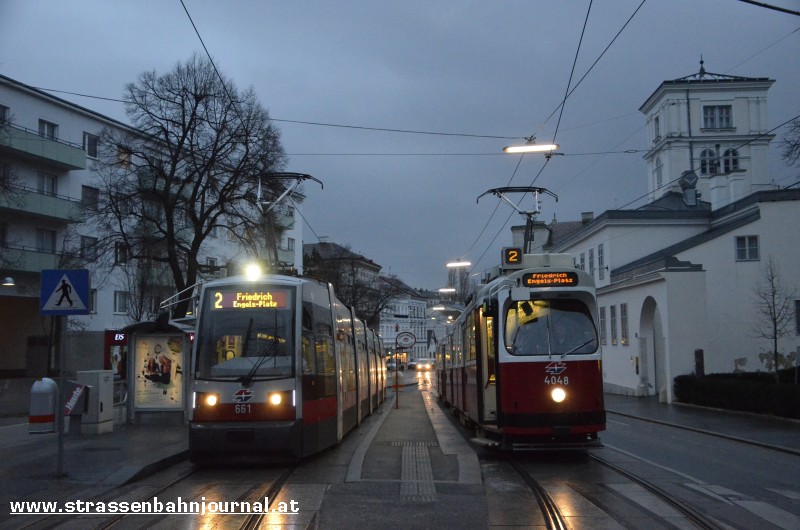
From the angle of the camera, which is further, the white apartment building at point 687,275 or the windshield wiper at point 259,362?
the white apartment building at point 687,275

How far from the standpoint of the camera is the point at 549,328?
13602mm

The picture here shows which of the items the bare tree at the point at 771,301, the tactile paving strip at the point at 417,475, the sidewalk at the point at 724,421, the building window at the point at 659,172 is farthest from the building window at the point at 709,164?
the tactile paving strip at the point at 417,475

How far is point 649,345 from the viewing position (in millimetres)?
37188

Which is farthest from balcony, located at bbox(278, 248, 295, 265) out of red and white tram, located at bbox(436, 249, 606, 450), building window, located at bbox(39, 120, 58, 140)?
red and white tram, located at bbox(436, 249, 606, 450)

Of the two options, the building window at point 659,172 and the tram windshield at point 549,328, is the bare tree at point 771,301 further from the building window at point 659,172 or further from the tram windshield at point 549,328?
the building window at point 659,172

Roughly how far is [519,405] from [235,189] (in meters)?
21.2

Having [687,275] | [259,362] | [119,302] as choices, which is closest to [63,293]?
[259,362]

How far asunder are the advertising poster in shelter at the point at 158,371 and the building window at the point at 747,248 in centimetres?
2670

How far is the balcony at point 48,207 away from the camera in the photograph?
1555 inches

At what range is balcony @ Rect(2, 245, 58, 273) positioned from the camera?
39000 mm

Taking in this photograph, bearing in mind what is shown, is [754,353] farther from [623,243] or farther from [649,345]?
[623,243]

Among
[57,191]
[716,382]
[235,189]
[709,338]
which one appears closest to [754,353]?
[709,338]

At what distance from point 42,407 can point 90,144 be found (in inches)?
1455

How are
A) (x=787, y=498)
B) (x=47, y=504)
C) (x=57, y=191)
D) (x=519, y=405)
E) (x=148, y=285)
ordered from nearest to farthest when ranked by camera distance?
(x=47, y=504) → (x=787, y=498) → (x=519, y=405) → (x=148, y=285) → (x=57, y=191)
